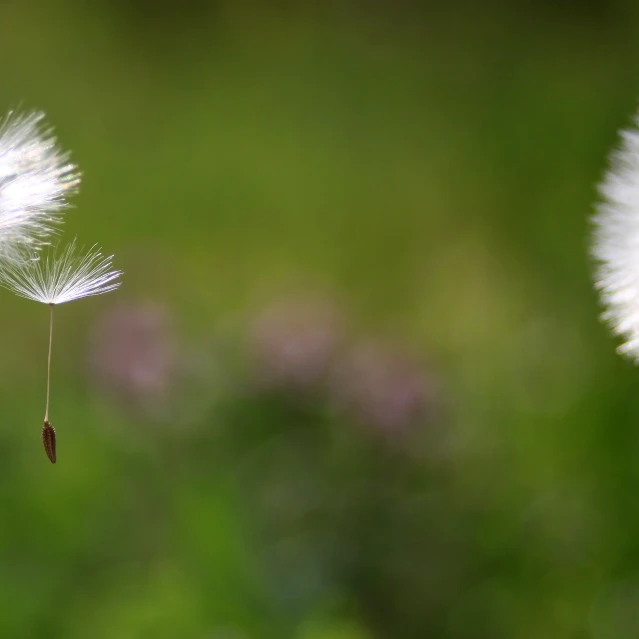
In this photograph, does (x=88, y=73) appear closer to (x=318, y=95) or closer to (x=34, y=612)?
(x=318, y=95)

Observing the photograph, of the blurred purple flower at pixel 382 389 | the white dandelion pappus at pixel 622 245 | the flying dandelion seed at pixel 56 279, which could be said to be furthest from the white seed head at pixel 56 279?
the blurred purple flower at pixel 382 389

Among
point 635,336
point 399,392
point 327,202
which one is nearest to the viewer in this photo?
point 635,336

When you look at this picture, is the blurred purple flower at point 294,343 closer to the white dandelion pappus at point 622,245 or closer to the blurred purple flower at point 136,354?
the blurred purple flower at point 136,354

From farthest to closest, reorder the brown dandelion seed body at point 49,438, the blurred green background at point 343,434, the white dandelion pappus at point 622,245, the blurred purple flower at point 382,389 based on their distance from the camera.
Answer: the blurred purple flower at point 382,389 < the blurred green background at point 343,434 < the white dandelion pappus at point 622,245 < the brown dandelion seed body at point 49,438

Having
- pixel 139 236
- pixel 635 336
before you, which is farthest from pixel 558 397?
pixel 139 236

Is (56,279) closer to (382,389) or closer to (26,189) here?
(26,189)

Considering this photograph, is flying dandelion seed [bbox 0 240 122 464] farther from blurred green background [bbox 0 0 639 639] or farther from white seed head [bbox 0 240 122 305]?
blurred green background [bbox 0 0 639 639]

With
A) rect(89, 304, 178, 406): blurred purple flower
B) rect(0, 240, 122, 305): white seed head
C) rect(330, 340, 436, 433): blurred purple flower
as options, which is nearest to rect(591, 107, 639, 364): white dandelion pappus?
rect(0, 240, 122, 305): white seed head
